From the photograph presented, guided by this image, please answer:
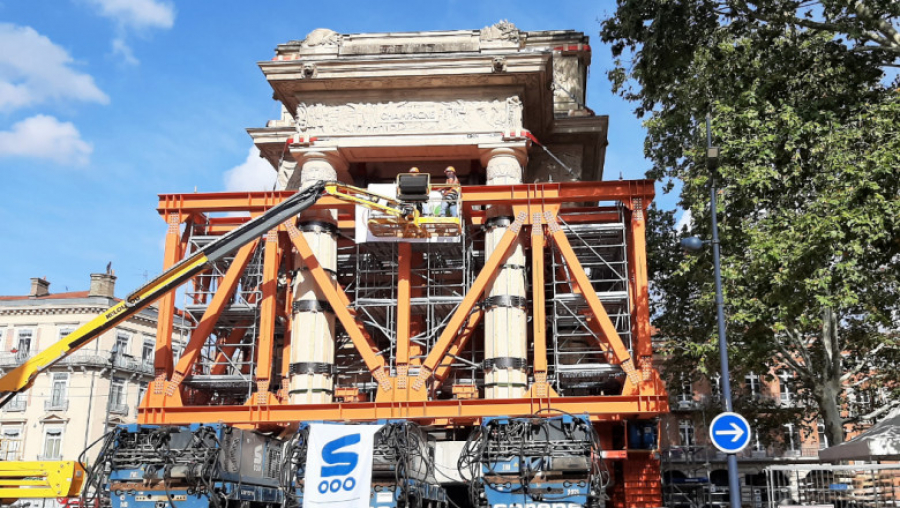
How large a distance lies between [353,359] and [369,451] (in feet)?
55.0

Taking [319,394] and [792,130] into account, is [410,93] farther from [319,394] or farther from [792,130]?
[792,130]

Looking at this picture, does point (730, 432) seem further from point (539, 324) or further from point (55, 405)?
point (55, 405)

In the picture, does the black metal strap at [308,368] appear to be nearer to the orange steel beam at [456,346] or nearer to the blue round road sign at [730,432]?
the orange steel beam at [456,346]

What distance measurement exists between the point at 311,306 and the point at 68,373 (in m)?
34.3

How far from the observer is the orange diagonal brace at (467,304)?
26.8m

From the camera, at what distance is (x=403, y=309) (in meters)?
27.6

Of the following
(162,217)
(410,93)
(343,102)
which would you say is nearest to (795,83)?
(410,93)

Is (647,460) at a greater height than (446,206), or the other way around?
(446,206)

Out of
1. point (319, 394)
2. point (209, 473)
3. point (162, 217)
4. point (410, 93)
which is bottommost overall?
point (209, 473)

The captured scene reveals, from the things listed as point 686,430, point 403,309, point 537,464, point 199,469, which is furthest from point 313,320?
point 686,430

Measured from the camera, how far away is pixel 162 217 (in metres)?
29.2

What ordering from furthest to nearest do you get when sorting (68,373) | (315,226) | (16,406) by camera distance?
(68,373)
(16,406)
(315,226)

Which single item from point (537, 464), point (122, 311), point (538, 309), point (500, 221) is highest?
point (500, 221)

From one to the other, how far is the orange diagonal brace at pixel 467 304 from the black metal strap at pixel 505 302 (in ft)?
1.80
